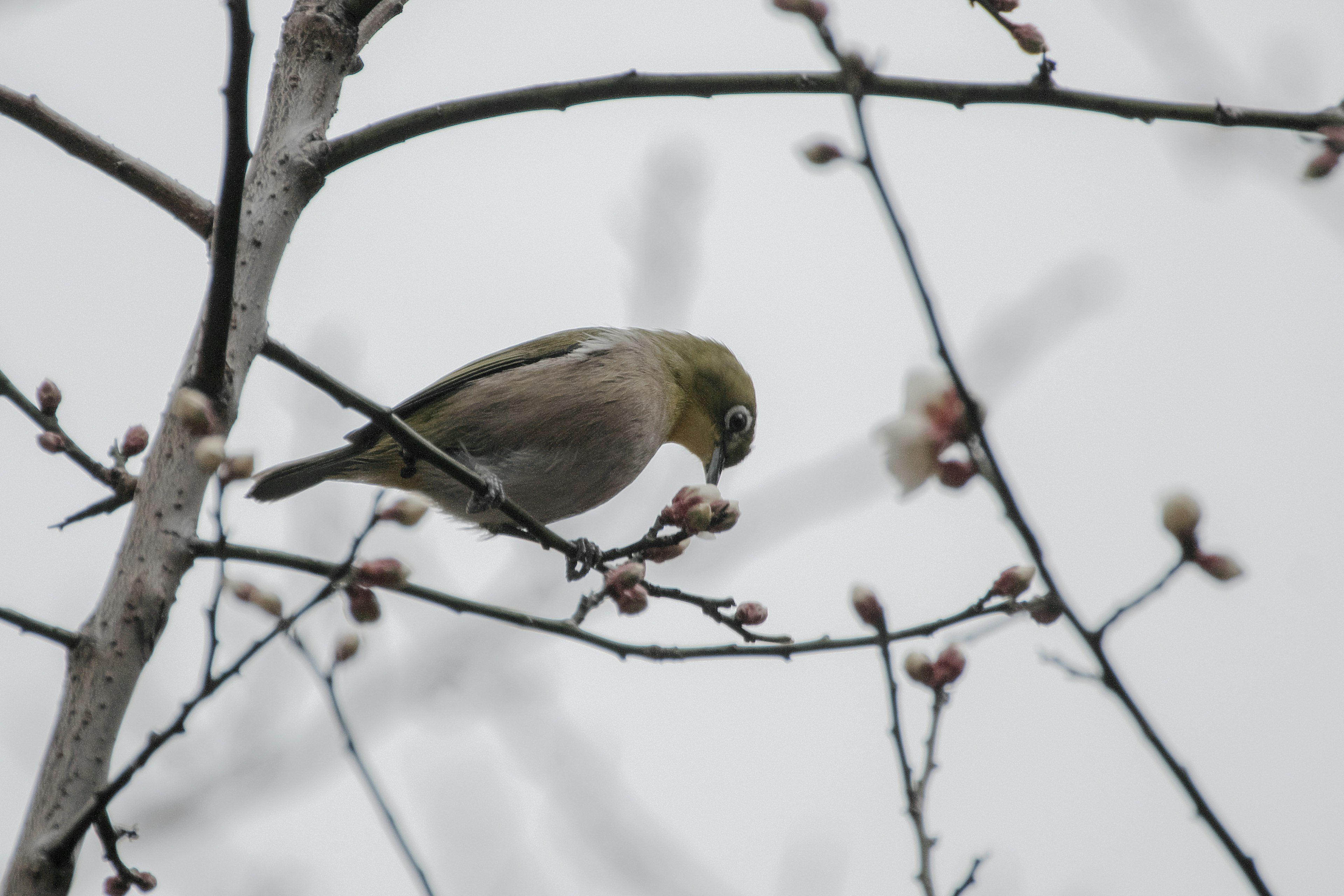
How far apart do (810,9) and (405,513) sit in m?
1.50

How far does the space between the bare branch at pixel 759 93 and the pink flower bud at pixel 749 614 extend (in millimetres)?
1420

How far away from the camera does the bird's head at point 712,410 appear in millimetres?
6852

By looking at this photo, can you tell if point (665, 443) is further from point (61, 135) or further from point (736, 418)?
point (61, 135)

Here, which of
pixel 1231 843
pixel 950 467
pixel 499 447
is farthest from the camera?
pixel 499 447

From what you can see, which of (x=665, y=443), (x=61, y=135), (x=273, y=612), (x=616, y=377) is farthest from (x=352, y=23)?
(x=665, y=443)

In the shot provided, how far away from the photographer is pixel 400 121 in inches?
127

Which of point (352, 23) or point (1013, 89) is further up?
point (352, 23)

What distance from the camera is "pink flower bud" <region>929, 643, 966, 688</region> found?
108 inches

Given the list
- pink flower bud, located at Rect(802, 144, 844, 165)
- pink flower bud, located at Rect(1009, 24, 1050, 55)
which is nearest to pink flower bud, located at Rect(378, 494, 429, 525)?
pink flower bud, located at Rect(802, 144, 844, 165)

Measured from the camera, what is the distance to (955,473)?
1.97m

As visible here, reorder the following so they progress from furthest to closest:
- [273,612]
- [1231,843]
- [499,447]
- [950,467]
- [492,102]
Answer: [499,447]
[492,102]
[273,612]
[950,467]
[1231,843]

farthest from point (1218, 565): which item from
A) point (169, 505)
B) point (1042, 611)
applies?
point (169, 505)

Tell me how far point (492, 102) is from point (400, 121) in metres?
0.27

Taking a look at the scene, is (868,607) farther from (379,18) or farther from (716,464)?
(716,464)
